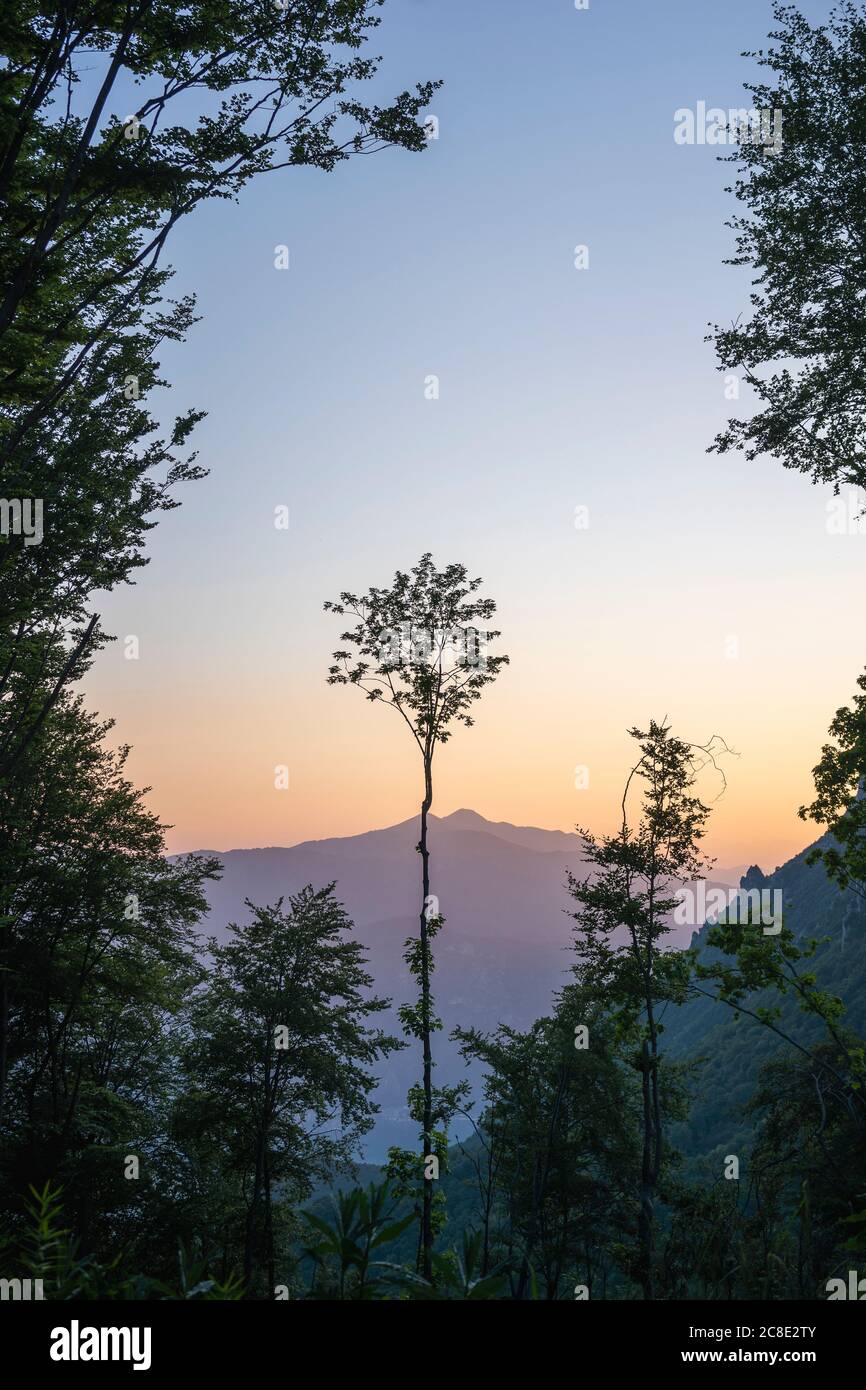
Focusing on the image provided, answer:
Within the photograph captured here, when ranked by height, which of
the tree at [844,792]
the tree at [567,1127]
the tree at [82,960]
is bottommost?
the tree at [567,1127]

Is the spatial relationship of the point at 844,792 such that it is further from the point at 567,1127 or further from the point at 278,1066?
the point at 567,1127

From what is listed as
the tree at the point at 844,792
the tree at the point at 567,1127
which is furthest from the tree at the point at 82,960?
the tree at the point at 844,792

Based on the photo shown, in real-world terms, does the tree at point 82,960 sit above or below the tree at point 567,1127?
above

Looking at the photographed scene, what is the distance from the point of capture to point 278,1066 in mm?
20266

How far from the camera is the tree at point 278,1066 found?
65.9ft
